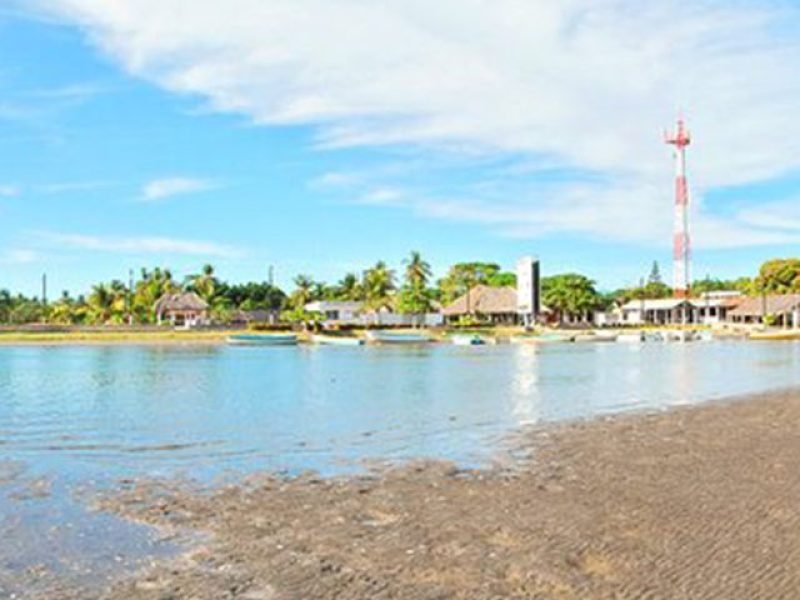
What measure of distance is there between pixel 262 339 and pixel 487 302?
1918 inches

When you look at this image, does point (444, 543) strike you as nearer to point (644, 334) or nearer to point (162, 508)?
point (162, 508)

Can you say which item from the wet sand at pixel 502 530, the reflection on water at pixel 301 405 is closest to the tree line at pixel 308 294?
the reflection on water at pixel 301 405

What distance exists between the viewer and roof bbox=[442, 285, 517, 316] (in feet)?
452

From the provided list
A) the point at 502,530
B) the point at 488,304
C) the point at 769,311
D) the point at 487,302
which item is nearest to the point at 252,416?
the point at 502,530

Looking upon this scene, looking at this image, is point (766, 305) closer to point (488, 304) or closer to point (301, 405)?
point (488, 304)

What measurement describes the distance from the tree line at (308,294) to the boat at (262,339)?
33.2 meters

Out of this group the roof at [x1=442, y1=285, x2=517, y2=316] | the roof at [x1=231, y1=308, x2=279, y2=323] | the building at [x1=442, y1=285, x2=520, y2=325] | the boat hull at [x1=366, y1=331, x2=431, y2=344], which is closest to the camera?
the boat hull at [x1=366, y1=331, x2=431, y2=344]

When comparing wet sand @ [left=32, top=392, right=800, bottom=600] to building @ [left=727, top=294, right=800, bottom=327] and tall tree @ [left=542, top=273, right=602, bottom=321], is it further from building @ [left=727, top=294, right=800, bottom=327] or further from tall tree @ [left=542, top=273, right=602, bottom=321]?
tall tree @ [left=542, top=273, right=602, bottom=321]

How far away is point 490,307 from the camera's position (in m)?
138

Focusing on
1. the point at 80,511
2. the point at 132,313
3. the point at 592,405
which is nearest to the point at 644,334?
the point at 132,313

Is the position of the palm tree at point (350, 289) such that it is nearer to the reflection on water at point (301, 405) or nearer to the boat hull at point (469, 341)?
the boat hull at point (469, 341)

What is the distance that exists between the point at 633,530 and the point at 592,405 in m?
20.3

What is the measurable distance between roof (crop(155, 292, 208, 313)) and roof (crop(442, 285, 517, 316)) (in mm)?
39302

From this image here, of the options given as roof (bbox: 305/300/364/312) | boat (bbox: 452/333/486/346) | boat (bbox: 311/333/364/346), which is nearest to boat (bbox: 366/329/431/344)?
boat (bbox: 311/333/364/346)
